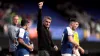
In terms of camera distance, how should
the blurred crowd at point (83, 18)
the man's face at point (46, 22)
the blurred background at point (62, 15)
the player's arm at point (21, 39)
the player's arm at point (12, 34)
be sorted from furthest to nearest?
1. the blurred crowd at point (83, 18)
2. the blurred background at point (62, 15)
3. the player's arm at point (12, 34)
4. the man's face at point (46, 22)
5. the player's arm at point (21, 39)

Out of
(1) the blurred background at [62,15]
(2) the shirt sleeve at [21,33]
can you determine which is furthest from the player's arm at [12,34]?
(1) the blurred background at [62,15]

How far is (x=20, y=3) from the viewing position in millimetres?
17062

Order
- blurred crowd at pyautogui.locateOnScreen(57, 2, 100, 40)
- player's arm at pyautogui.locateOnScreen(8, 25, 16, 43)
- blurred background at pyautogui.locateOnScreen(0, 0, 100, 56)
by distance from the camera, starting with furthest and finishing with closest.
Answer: blurred crowd at pyautogui.locateOnScreen(57, 2, 100, 40), blurred background at pyautogui.locateOnScreen(0, 0, 100, 56), player's arm at pyautogui.locateOnScreen(8, 25, 16, 43)

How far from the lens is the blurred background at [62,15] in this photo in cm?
1669

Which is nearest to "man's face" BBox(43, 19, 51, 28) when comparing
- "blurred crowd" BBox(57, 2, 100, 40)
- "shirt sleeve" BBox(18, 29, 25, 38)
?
"shirt sleeve" BBox(18, 29, 25, 38)

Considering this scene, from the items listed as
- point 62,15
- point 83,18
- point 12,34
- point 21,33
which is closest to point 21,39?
point 21,33

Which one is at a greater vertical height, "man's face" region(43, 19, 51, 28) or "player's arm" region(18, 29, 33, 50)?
"man's face" region(43, 19, 51, 28)

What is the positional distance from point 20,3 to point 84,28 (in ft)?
10.6

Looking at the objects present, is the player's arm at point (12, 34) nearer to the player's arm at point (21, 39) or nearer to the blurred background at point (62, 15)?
the player's arm at point (21, 39)

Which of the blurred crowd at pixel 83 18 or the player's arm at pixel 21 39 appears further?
the blurred crowd at pixel 83 18

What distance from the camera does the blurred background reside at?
16.7 m

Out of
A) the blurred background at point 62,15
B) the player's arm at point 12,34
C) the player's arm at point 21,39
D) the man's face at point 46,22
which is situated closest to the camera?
the player's arm at point 21,39

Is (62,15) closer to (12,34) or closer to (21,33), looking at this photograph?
(12,34)

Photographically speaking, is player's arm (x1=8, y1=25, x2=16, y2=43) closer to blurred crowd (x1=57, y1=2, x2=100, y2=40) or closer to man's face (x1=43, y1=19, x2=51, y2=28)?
man's face (x1=43, y1=19, x2=51, y2=28)
